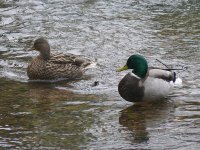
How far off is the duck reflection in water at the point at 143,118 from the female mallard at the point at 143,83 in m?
0.15

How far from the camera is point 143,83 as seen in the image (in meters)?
9.78

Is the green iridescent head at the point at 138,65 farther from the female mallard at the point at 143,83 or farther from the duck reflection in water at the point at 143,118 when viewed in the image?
the duck reflection in water at the point at 143,118

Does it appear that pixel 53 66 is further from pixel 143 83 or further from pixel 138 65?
pixel 143 83

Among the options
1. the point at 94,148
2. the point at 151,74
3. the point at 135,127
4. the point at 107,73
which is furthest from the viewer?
the point at 107,73

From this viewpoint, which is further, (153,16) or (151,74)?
(153,16)

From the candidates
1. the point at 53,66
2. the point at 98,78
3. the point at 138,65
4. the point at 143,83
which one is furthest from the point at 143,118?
the point at 53,66

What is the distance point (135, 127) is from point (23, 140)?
60.0 inches

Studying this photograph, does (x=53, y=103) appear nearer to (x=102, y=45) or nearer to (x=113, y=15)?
(x=102, y=45)

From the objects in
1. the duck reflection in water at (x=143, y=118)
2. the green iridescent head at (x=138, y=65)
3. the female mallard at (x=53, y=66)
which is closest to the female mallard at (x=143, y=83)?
the green iridescent head at (x=138, y=65)

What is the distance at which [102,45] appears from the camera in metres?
14.0

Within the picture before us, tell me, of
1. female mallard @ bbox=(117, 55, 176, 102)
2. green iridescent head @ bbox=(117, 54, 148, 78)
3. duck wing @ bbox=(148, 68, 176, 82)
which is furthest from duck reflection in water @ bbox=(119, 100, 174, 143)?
green iridescent head @ bbox=(117, 54, 148, 78)

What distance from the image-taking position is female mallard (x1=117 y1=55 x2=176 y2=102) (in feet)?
31.9

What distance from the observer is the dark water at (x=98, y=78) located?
326 inches

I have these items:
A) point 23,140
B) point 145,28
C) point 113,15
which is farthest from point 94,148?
point 113,15
